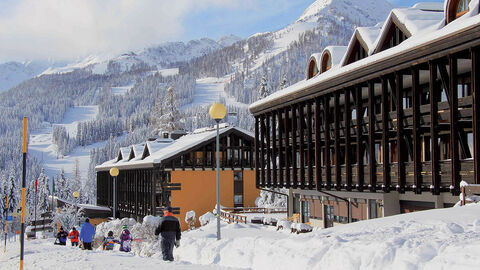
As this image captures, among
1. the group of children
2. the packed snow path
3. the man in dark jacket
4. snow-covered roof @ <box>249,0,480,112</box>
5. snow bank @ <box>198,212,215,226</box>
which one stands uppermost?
snow-covered roof @ <box>249,0,480,112</box>

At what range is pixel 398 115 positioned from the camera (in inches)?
859

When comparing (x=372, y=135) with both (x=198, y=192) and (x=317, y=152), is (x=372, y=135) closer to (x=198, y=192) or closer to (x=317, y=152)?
(x=317, y=152)

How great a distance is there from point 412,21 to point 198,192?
99.8ft

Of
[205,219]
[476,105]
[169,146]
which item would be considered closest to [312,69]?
[205,219]

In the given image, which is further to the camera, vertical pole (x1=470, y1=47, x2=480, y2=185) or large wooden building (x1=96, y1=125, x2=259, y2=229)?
large wooden building (x1=96, y1=125, x2=259, y2=229)

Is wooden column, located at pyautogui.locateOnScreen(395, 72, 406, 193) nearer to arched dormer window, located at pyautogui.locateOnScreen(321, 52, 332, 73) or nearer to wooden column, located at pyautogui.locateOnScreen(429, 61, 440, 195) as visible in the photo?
wooden column, located at pyautogui.locateOnScreen(429, 61, 440, 195)

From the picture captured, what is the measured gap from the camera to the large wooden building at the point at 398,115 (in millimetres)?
18781

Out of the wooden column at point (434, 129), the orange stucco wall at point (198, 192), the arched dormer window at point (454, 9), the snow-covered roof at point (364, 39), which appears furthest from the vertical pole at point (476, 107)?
the orange stucco wall at point (198, 192)

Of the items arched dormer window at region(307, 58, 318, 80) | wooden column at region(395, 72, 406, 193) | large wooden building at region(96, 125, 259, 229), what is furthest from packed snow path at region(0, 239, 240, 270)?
large wooden building at region(96, 125, 259, 229)

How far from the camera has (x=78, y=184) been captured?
5468 inches

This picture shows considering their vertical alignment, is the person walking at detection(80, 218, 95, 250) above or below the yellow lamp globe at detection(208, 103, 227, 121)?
below

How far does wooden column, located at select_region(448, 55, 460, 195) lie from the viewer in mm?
18609

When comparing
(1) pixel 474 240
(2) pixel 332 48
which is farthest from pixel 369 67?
(1) pixel 474 240

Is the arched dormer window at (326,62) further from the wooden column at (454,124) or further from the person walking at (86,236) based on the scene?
the person walking at (86,236)
